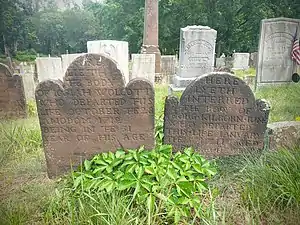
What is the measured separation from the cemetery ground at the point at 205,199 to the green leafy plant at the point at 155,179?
2.7 inches

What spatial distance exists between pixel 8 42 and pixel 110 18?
25882 mm

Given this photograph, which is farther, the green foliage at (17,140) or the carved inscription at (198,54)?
the carved inscription at (198,54)

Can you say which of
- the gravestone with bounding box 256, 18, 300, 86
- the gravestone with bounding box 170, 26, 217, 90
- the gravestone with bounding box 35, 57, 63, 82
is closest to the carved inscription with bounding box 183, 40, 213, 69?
the gravestone with bounding box 170, 26, 217, 90

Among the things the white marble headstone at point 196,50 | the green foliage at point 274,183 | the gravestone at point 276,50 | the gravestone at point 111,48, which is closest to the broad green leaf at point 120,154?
the green foliage at point 274,183

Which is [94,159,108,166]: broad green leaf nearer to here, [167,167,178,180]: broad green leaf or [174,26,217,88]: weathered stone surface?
[167,167,178,180]: broad green leaf

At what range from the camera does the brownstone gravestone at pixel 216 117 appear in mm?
3393

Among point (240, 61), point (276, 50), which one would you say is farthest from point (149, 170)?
point (240, 61)

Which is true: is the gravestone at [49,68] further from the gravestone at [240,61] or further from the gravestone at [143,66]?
the gravestone at [240,61]

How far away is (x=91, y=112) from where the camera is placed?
3.41m

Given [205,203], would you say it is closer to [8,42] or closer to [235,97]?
[235,97]

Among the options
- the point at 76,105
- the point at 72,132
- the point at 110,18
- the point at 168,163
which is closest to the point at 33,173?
the point at 72,132

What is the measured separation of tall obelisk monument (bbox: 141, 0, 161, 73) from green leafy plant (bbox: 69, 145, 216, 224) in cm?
912

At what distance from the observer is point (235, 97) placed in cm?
342

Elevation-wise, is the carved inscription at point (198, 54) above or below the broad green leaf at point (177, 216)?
above
